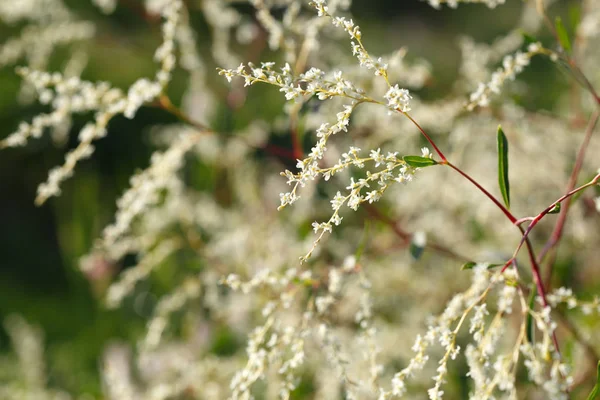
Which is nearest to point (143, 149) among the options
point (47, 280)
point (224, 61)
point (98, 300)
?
point (47, 280)

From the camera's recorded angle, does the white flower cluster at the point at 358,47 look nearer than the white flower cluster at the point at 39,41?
Yes

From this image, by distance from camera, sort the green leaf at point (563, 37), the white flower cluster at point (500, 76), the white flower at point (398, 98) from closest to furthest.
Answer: the white flower at point (398, 98) < the white flower cluster at point (500, 76) < the green leaf at point (563, 37)

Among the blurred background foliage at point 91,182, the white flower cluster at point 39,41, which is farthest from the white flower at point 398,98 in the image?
the white flower cluster at point 39,41

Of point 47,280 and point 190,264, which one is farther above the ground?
point 47,280

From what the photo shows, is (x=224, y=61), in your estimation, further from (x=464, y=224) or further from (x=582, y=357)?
(x=582, y=357)

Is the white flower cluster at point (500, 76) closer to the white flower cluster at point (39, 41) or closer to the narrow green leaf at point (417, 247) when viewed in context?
the narrow green leaf at point (417, 247)

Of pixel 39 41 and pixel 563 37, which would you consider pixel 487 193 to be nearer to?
pixel 563 37

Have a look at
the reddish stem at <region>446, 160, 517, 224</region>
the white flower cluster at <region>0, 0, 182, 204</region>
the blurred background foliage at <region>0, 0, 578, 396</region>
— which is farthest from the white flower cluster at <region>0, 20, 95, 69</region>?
the reddish stem at <region>446, 160, 517, 224</region>

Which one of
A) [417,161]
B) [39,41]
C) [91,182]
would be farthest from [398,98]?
[91,182]
